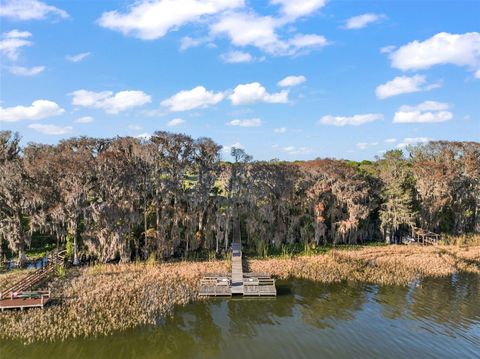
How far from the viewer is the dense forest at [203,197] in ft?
122

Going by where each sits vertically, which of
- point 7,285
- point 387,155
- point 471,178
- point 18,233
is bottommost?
point 7,285

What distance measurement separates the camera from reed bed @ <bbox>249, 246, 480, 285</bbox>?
3731 cm

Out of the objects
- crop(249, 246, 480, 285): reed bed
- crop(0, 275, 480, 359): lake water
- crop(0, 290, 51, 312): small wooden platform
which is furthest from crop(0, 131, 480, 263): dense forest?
crop(0, 275, 480, 359): lake water

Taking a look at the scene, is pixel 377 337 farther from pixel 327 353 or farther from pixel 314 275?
pixel 314 275

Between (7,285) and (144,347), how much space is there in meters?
16.2

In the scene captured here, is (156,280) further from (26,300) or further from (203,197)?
(203,197)

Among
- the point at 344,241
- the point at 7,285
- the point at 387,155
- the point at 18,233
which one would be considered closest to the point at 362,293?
the point at 344,241

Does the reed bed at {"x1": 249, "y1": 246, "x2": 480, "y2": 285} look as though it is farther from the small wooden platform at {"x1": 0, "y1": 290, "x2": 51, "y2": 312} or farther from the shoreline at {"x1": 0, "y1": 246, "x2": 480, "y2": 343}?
the small wooden platform at {"x1": 0, "y1": 290, "x2": 51, "y2": 312}

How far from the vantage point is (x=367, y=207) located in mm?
48812

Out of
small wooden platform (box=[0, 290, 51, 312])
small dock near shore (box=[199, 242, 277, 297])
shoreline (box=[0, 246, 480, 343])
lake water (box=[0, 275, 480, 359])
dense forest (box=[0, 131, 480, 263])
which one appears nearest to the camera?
lake water (box=[0, 275, 480, 359])

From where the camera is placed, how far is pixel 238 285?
33.5m

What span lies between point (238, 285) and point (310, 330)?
900 cm

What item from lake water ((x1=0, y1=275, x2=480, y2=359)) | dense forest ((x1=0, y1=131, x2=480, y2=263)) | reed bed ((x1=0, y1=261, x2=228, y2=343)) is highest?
dense forest ((x1=0, y1=131, x2=480, y2=263))

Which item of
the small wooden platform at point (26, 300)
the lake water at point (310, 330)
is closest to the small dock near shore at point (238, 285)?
the lake water at point (310, 330)
